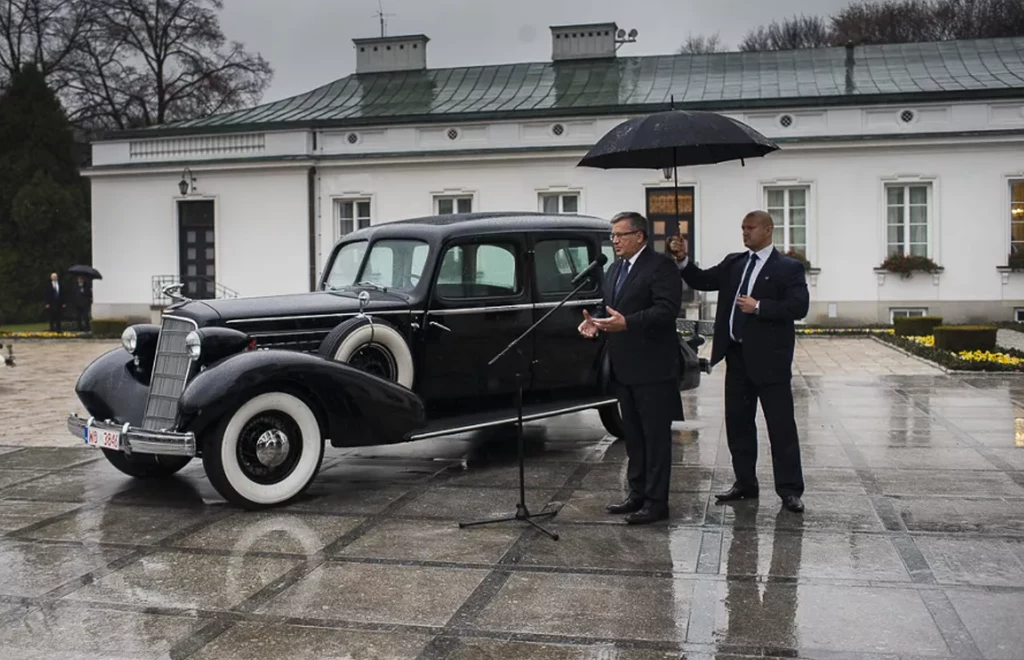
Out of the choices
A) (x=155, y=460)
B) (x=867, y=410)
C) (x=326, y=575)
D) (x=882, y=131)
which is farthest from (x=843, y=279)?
(x=326, y=575)

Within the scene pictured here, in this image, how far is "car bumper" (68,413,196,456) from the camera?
6.55m

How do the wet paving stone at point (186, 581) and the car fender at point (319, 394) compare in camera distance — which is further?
the car fender at point (319, 394)

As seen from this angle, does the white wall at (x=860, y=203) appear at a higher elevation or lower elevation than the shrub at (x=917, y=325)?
higher

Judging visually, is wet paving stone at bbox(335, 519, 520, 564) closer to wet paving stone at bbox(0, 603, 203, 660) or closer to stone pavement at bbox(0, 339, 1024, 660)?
stone pavement at bbox(0, 339, 1024, 660)

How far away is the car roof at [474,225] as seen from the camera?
8.38 m

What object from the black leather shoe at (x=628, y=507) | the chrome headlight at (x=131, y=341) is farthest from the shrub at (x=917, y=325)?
the chrome headlight at (x=131, y=341)

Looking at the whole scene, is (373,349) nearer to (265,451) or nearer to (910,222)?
(265,451)

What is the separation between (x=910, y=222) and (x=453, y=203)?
1103 cm

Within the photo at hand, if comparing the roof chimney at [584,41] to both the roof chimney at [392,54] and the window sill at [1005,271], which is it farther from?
the window sill at [1005,271]

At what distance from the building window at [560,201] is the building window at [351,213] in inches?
184

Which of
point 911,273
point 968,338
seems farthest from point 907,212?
point 968,338

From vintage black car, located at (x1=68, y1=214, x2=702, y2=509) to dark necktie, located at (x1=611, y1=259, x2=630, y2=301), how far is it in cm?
84

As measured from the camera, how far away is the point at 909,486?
7195 millimetres

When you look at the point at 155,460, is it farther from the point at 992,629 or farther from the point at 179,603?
the point at 992,629
